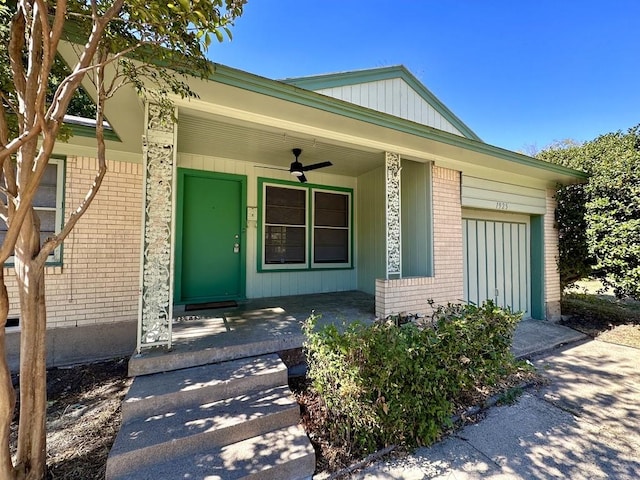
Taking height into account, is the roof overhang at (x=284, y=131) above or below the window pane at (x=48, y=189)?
above

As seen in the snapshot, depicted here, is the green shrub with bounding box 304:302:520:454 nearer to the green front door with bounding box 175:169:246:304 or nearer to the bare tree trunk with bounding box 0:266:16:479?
the bare tree trunk with bounding box 0:266:16:479

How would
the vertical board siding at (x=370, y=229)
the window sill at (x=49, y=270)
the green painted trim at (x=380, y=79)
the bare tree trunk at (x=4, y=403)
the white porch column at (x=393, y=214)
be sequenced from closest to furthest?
1. the bare tree trunk at (x=4, y=403)
2. the window sill at (x=49, y=270)
3. the white porch column at (x=393, y=214)
4. the green painted trim at (x=380, y=79)
5. the vertical board siding at (x=370, y=229)

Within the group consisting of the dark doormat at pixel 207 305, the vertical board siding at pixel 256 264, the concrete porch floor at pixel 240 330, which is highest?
the vertical board siding at pixel 256 264

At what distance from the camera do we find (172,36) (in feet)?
6.14

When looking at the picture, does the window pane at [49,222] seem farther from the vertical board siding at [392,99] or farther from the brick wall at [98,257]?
the vertical board siding at [392,99]

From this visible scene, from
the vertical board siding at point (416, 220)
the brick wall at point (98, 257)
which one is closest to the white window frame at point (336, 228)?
the vertical board siding at point (416, 220)

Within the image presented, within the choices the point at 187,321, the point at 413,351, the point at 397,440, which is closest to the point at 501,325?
the point at 413,351

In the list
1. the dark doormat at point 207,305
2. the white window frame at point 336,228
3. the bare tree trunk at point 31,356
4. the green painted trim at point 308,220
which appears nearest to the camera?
the bare tree trunk at point 31,356

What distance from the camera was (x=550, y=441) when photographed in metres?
2.28

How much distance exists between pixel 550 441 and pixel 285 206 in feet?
15.6

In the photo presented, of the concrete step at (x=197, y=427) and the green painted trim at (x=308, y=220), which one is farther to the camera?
the green painted trim at (x=308, y=220)

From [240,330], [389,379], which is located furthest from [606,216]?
[240,330]

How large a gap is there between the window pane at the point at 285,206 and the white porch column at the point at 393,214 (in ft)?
6.62

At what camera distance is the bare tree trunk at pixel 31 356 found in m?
1.69
